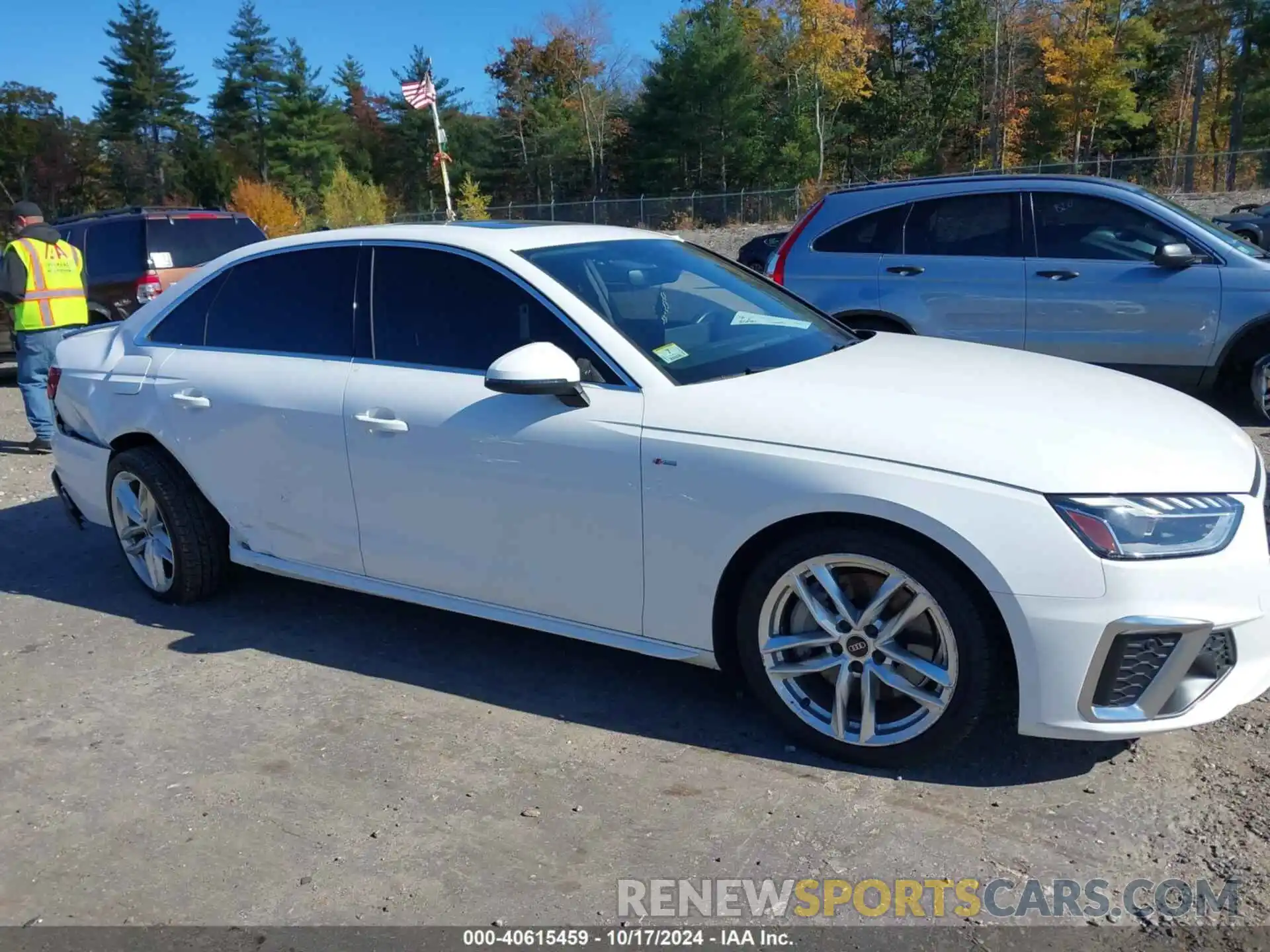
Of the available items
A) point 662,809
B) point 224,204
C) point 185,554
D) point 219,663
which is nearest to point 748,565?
point 662,809

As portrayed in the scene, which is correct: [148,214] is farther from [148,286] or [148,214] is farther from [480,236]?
[480,236]

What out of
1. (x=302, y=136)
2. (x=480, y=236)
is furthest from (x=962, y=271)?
(x=302, y=136)

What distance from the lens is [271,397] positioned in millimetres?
4145

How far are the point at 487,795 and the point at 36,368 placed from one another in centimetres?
678

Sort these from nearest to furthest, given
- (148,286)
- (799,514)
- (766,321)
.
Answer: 1. (799,514)
2. (766,321)
3. (148,286)

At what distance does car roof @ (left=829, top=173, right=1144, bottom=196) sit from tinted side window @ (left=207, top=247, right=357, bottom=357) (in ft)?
14.8

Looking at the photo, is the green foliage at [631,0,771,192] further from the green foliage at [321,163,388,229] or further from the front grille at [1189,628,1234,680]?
the front grille at [1189,628,1234,680]

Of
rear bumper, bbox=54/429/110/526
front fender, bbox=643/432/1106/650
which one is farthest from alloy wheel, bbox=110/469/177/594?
front fender, bbox=643/432/1106/650

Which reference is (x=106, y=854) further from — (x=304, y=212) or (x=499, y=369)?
(x=304, y=212)

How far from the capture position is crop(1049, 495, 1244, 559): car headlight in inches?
107

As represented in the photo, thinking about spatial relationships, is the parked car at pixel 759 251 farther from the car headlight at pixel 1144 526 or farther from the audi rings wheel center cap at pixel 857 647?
the car headlight at pixel 1144 526

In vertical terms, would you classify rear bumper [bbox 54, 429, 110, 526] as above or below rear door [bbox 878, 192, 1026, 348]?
below

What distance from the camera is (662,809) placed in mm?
3016

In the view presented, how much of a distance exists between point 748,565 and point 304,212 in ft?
163
